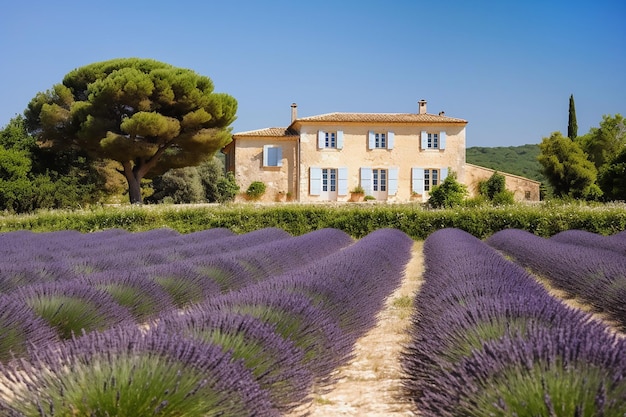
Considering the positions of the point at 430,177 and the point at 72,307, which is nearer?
the point at 72,307

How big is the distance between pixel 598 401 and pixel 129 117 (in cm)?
2516

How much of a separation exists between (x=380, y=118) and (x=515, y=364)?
Answer: 88.4 ft

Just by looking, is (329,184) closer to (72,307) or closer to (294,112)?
(294,112)

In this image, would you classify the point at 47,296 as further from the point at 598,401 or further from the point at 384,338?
the point at 598,401

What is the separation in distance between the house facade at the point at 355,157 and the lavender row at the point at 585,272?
18.5 meters

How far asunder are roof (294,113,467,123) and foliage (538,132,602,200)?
876cm

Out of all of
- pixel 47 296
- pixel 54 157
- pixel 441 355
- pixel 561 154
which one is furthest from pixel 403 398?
pixel 561 154

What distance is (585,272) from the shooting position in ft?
20.5

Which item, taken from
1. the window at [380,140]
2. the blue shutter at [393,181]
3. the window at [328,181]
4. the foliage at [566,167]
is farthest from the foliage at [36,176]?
the foliage at [566,167]

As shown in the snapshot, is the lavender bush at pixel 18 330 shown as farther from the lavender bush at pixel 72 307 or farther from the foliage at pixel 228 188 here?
the foliage at pixel 228 188

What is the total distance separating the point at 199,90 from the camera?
2577cm

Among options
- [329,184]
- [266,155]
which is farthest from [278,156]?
[329,184]

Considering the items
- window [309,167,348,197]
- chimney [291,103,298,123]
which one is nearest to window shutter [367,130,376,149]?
window [309,167,348,197]

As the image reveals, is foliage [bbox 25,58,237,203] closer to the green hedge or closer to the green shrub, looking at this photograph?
the green shrub
